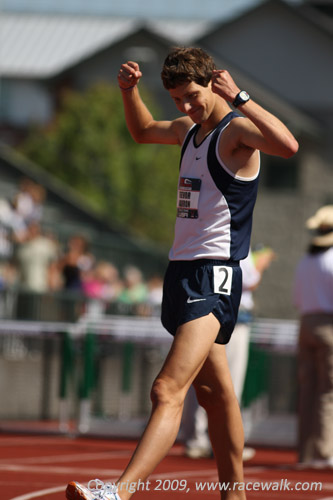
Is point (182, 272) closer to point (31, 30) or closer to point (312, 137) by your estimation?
point (312, 137)

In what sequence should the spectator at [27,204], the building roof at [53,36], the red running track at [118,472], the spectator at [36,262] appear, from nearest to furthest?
the red running track at [118,472] → the spectator at [36,262] → the spectator at [27,204] → the building roof at [53,36]

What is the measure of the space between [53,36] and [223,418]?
7350cm

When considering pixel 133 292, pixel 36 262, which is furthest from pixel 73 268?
pixel 133 292

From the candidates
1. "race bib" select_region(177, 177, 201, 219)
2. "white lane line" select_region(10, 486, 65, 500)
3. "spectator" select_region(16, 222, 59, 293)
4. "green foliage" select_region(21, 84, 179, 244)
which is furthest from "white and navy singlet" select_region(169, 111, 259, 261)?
"green foliage" select_region(21, 84, 179, 244)

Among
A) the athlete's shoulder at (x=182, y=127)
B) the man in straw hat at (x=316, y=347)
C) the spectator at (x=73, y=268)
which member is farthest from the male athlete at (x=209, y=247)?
the spectator at (x=73, y=268)

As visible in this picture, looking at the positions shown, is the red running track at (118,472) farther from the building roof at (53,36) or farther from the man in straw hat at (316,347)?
the building roof at (53,36)

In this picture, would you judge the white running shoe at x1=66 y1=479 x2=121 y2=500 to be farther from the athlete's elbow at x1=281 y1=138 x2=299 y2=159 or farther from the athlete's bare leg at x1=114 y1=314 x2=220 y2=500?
the athlete's elbow at x1=281 y1=138 x2=299 y2=159

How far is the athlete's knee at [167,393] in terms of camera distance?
19.8 ft

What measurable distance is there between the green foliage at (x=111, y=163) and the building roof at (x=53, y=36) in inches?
1099

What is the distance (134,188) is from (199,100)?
3553cm

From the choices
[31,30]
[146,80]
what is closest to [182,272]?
[146,80]

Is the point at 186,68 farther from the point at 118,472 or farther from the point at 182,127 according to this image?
the point at 118,472

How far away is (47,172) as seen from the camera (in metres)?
42.3

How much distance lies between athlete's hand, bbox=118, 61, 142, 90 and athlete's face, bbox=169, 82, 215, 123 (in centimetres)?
50
